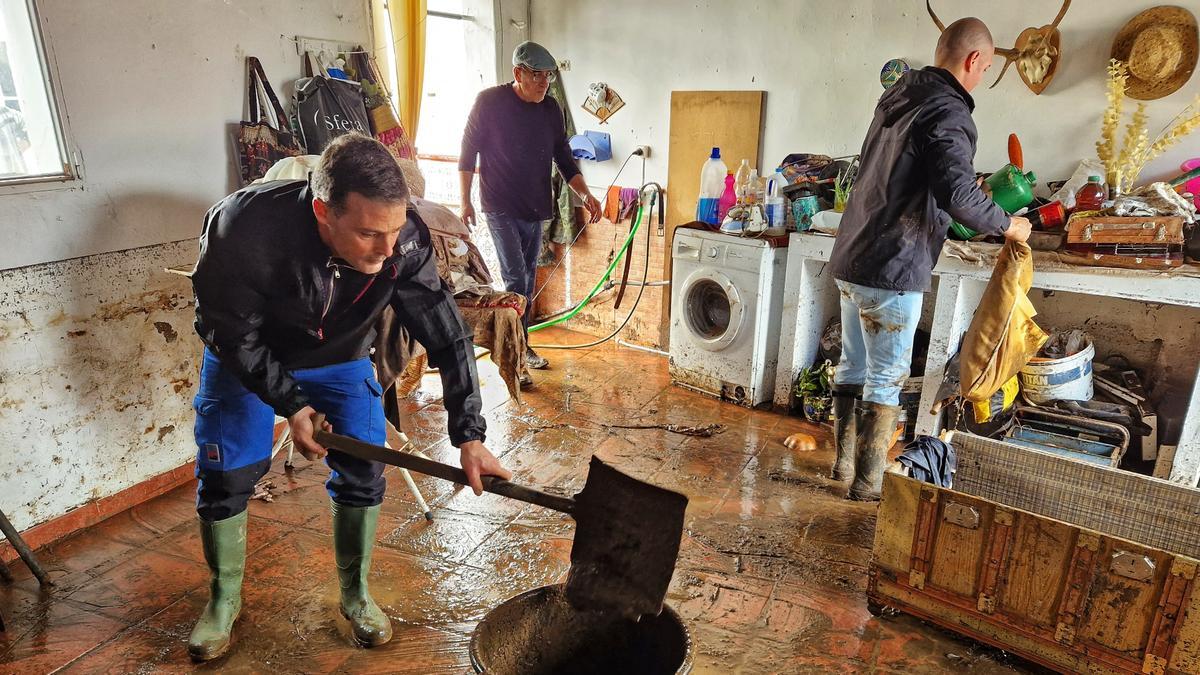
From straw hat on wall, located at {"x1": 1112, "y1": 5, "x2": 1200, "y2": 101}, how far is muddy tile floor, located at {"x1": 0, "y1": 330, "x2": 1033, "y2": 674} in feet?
6.93

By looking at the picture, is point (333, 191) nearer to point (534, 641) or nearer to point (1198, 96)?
point (534, 641)

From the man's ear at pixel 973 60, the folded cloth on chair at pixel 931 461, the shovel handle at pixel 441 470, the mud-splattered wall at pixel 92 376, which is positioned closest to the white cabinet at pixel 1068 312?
the man's ear at pixel 973 60

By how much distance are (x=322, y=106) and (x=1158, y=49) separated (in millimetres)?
3694

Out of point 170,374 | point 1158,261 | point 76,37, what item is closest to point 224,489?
point 170,374

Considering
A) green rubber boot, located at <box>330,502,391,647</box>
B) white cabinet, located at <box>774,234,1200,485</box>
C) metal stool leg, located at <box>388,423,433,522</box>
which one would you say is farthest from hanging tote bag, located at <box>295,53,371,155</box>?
white cabinet, located at <box>774,234,1200,485</box>

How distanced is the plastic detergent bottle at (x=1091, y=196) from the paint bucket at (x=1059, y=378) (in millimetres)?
608

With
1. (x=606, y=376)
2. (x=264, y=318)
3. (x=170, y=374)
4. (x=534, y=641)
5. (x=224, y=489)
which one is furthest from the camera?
→ (x=606, y=376)

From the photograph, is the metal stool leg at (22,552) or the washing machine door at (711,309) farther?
the washing machine door at (711,309)

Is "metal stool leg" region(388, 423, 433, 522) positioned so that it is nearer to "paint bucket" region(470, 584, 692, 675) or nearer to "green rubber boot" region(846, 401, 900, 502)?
"paint bucket" region(470, 584, 692, 675)

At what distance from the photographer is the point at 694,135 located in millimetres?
4676

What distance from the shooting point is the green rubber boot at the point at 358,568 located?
7.22 ft

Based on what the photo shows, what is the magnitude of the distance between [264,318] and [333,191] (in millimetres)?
444

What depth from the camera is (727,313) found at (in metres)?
4.26

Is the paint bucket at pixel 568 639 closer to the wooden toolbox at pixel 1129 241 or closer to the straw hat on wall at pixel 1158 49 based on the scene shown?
the wooden toolbox at pixel 1129 241
